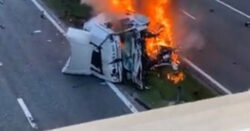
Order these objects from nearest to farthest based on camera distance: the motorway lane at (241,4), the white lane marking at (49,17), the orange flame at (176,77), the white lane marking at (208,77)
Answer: the white lane marking at (208,77) < the orange flame at (176,77) < the white lane marking at (49,17) < the motorway lane at (241,4)

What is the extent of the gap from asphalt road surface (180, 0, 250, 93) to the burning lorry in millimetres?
311

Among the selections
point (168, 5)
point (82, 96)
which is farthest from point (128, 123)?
point (168, 5)

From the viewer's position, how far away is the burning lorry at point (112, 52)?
11.3 ft

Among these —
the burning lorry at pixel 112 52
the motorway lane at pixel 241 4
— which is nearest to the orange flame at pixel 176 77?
the burning lorry at pixel 112 52

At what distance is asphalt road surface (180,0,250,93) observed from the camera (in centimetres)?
347

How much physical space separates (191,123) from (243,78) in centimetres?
318

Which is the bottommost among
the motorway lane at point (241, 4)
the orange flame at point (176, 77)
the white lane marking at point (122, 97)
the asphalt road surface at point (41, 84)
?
the motorway lane at point (241, 4)

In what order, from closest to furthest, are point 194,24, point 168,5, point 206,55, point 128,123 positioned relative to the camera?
point 128,123
point 206,55
point 194,24
point 168,5

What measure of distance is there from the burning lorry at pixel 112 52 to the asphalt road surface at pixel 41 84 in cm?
8

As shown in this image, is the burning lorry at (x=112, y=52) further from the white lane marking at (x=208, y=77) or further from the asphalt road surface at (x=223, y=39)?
the asphalt road surface at (x=223, y=39)

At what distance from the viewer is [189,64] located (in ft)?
11.9

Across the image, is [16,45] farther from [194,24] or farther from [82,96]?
[194,24]

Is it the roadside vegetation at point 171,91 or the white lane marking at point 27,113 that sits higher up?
the white lane marking at point 27,113

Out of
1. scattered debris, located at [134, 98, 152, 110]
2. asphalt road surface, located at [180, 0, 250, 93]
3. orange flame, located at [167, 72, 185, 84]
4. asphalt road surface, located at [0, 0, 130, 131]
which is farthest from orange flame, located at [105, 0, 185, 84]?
asphalt road surface, located at [0, 0, 130, 131]
